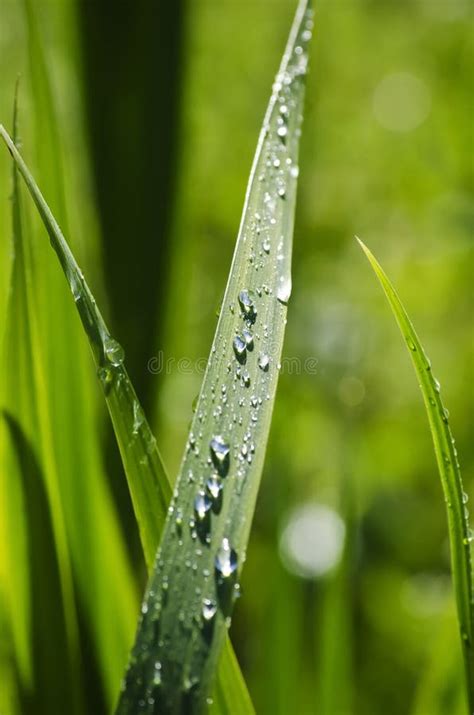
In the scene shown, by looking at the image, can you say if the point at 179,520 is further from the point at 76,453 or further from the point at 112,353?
the point at 76,453

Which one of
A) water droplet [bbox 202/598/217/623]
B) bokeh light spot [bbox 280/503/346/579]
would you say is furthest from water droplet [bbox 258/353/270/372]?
bokeh light spot [bbox 280/503/346/579]

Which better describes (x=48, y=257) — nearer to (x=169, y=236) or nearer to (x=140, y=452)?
(x=140, y=452)

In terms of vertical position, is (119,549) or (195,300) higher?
(195,300)

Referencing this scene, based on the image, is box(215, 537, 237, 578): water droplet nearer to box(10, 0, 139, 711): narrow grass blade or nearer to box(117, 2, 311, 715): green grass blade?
box(117, 2, 311, 715): green grass blade

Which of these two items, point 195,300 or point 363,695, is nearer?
point 363,695

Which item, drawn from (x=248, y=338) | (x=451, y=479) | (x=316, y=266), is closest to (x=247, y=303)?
(x=248, y=338)

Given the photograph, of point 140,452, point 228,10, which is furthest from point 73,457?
point 228,10
